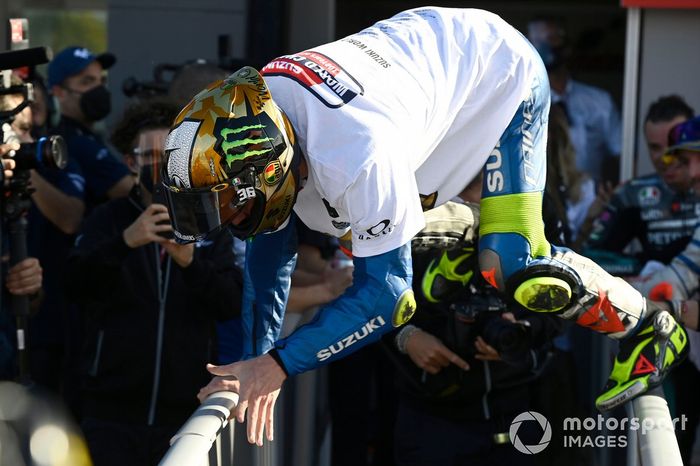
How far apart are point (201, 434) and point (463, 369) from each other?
5.84 ft

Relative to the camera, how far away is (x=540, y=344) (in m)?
4.11

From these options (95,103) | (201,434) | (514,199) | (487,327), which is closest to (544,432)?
(487,327)

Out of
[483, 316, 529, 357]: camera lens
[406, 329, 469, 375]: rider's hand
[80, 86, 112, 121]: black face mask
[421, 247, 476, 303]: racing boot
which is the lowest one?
[406, 329, 469, 375]: rider's hand

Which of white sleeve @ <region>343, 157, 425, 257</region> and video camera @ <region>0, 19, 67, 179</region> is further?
video camera @ <region>0, 19, 67, 179</region>

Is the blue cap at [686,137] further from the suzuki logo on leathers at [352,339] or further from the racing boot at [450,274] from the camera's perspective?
the suzuki logo on leathers at [352,339]

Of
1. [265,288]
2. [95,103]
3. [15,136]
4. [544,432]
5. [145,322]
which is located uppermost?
[15,136]

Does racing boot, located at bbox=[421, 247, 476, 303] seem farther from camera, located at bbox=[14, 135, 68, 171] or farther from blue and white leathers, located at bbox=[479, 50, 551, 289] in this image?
camera, located at bbox=[14, 135, 68, 171]

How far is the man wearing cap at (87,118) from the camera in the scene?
5211mm

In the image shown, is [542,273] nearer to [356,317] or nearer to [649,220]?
[356,317]

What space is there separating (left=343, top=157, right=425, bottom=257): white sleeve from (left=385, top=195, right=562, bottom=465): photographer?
3.11 ft

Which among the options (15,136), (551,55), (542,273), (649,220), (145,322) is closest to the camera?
(542,273)

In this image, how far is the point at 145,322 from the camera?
13.3 ft

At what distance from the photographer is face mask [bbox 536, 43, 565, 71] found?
7039mm

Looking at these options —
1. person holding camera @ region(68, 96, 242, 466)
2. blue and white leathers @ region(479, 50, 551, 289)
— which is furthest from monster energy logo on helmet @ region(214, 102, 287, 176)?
person holding camera @ region(68, 96, 242, 466)
